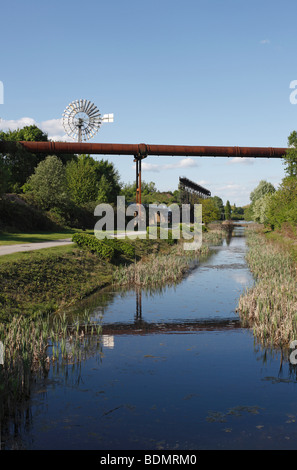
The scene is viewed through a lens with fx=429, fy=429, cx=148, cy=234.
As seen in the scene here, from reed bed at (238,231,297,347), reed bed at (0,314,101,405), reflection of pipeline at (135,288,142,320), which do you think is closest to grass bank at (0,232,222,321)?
reflection of pipeline at (135,288,142,320)

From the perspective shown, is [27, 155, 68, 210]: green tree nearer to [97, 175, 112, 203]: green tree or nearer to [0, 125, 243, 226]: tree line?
[0, 125, 243, 226]: tree line

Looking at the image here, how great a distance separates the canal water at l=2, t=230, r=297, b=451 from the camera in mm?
7625

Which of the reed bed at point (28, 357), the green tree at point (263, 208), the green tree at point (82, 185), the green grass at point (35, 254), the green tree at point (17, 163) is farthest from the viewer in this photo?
the green tree at point (263, 208)

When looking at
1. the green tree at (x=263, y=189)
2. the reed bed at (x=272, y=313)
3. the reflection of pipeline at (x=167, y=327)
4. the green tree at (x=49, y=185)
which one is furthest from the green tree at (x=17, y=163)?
the green tree at (x=263, y=189)

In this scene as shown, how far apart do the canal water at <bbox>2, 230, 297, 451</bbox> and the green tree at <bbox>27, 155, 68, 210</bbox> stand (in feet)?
120

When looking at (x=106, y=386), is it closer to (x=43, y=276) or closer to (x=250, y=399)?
(x=250, y=399)

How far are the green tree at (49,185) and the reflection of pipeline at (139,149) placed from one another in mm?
2092

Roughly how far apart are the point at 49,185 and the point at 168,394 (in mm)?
43655

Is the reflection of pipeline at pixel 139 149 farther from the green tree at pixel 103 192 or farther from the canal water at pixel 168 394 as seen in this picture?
the canal water at pixel 168 394

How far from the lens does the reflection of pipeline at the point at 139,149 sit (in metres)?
51.3
